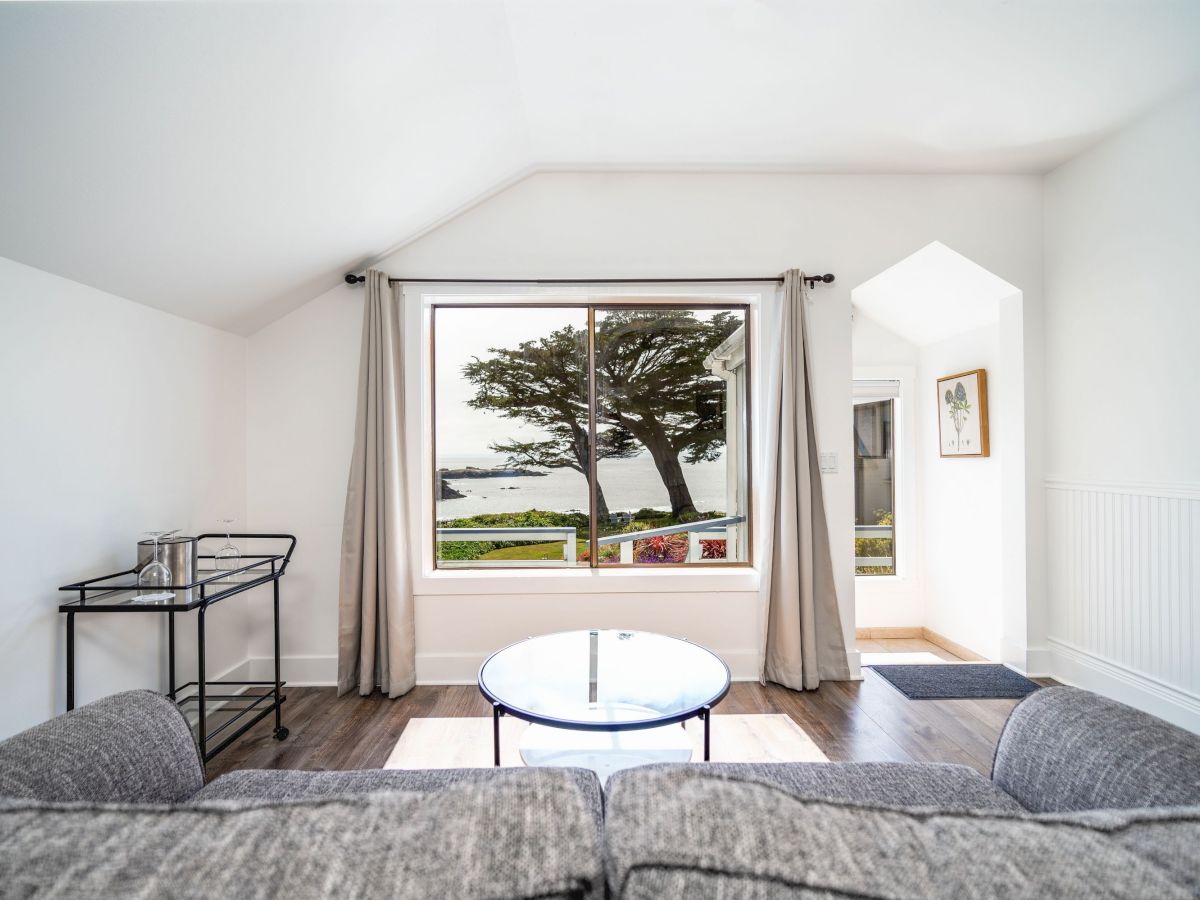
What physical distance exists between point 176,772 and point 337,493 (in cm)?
208

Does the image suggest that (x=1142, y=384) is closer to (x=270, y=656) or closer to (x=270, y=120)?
(x=270, y=120)

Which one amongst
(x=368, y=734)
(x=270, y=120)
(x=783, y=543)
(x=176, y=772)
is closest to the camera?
(x=176, y=772)

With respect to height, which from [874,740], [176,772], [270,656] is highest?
[176,772]

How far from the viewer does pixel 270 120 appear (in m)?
1.98

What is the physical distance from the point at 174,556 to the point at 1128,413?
4.13 metres

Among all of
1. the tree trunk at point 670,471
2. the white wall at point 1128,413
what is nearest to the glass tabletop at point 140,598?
the tree trunk at point 670,471

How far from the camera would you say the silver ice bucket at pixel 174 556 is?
6.82ft

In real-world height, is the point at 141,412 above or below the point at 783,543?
above

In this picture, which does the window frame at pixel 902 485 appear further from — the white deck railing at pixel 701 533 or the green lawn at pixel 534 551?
the green lawn at pixel 534 551

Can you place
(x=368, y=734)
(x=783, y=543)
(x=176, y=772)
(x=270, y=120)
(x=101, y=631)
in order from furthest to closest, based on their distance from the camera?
(x=783, y=543) → (x=368, y=734) → (x=101, y=631) → (x=270, y=120) → (x=176, y=772)

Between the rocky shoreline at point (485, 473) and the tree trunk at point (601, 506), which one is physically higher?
the rocky shoreline at point (485, 473)

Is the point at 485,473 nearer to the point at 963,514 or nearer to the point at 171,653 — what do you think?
the point at 171,653

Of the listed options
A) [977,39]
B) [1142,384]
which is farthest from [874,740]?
[977,39]

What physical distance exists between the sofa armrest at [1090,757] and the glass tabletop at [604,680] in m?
0.79
